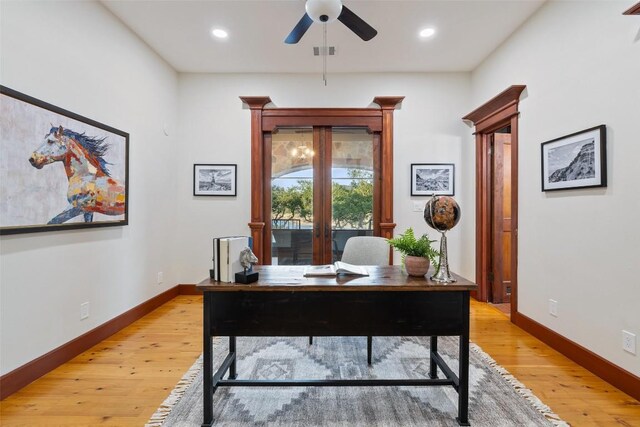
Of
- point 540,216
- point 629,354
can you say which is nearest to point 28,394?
point 629,354

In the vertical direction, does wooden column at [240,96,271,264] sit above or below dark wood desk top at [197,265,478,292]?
above

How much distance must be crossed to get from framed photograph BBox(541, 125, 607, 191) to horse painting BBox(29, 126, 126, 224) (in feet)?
12.7

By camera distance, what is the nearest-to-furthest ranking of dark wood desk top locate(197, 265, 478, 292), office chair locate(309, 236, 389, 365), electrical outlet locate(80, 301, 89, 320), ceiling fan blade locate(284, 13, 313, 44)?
dark wood desk top locate(197, 265, 478, 292)
ceiling fan blade locate(284, 13, 313, 44)
electrical outlet locate(80, 301, 89, 320)
office chair locate(309, 236, 389, 365)

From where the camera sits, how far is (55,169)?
7.50 ft

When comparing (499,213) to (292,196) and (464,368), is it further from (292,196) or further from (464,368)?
(464,368)

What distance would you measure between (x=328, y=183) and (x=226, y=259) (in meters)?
2.65

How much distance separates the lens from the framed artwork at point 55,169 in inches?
76.5

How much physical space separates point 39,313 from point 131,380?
30.9 inches

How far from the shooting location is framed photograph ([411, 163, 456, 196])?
4.11 metres

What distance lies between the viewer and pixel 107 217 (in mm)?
2828

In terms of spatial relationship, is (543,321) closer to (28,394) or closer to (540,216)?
(540,216)

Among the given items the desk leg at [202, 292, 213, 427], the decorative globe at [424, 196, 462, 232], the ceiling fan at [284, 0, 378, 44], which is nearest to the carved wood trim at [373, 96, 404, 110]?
the ceiling fan at [284, 0, 378, 44]

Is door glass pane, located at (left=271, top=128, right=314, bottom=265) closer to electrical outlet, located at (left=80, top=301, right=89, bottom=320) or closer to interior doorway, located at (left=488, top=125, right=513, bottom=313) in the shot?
electrical outlet, located at (left=80, top=301, right=89, bottom=320)

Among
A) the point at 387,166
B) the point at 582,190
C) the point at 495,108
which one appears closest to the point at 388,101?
the point at 387,166
